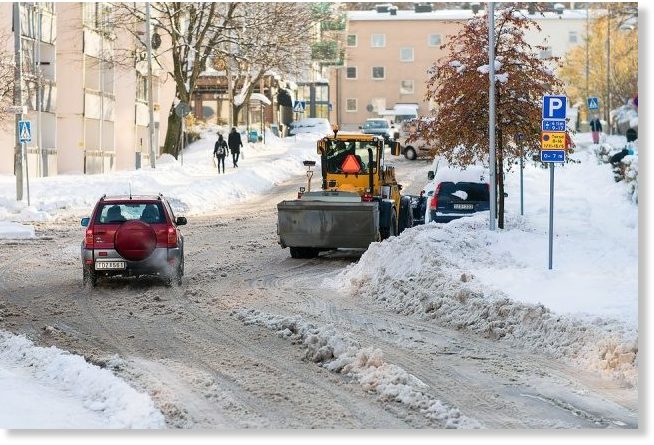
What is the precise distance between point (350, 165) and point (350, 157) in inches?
7.5

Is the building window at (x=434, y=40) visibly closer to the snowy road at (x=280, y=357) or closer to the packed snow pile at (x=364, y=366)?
the snowy road at (x=280, y=357)

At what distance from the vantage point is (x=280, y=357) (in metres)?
14.7

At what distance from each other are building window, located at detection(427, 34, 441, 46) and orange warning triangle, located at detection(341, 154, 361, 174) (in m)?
51.8

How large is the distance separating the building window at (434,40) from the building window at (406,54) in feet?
7.67

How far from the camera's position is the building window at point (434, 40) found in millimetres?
78312

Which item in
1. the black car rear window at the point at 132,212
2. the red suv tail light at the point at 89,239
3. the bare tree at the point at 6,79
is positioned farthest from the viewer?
the bare tree at the point at 6,79

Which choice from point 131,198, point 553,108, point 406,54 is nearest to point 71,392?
point 131,198

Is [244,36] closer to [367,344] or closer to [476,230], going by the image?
[476,230]

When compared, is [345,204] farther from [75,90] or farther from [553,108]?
[75,90]

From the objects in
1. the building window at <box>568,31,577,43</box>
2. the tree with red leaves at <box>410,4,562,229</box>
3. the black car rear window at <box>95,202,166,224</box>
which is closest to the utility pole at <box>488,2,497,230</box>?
the tree with red leaves at <box>410,4,562,229</box>

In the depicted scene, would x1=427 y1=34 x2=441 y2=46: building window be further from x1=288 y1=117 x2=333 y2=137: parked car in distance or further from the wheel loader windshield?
the wheel loader windshield

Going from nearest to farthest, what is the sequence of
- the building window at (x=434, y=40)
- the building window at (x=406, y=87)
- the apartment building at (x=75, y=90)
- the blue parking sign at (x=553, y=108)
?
the blue parking sign at (x=553, y=108), the apartment building at (x=75, y=90), the building window at (x=434, y=40), the building window at (x=406, y=87)

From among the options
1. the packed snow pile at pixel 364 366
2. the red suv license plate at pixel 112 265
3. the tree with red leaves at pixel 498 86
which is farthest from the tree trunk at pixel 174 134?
the packed snow pile at pixel 364 366

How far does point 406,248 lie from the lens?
21.4 metres
